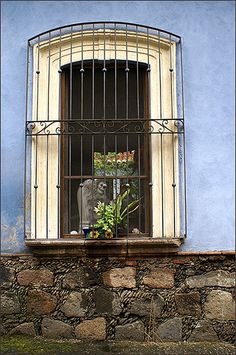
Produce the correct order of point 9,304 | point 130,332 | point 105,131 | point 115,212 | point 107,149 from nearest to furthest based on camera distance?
1. point 130,332
2. point 9,304
3. point 115,212
4. point 105,131
5. point 107,149

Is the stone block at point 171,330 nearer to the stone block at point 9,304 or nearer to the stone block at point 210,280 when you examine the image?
the stone block at point 210,280

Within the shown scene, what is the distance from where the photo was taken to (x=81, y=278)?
513 centimetres

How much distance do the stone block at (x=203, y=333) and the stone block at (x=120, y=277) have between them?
716mm

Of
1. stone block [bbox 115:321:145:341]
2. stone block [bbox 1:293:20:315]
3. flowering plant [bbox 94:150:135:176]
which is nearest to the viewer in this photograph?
stone block [bbox 115:321:145:341]

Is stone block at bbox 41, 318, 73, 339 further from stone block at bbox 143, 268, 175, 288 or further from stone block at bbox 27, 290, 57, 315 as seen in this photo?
stone block at bbox 143, 268, 175, 288

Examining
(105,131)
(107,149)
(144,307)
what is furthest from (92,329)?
(105,131)

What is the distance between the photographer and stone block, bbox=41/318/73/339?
200 inches

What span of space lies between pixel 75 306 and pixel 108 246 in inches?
25.5

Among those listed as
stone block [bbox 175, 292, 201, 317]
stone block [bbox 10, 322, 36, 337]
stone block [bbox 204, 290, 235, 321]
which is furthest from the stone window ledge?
stone block [bbox 10, 322, 36, 337]

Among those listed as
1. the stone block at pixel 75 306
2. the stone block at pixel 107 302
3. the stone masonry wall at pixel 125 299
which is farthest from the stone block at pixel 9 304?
the stone block at pixel 107 302

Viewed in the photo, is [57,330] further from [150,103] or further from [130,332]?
[150,103]

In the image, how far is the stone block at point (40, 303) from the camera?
511 centimetres

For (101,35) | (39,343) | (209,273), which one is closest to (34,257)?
(39,343)

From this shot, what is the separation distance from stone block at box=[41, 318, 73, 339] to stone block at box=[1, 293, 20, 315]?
338 millimetres
